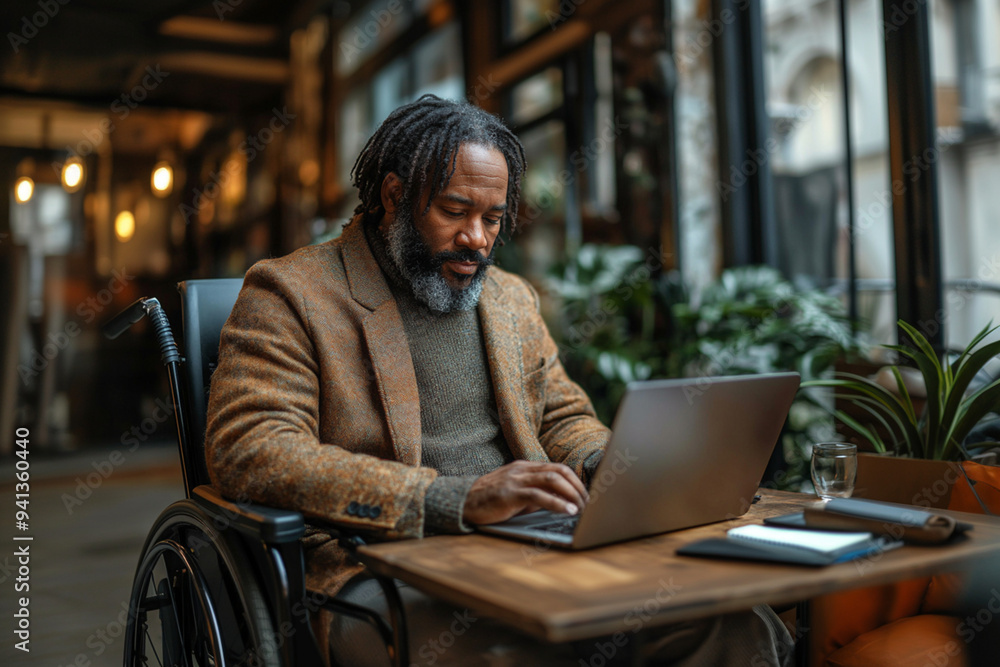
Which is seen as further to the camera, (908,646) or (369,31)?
(369,31)

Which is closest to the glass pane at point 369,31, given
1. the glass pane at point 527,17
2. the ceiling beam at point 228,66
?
the ceiling beam at point 228,66

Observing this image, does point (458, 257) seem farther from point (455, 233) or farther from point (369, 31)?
point (369, 31)

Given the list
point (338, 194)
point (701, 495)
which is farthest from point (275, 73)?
point (701, 495)

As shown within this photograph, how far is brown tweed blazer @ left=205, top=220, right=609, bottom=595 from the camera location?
51.3 inches

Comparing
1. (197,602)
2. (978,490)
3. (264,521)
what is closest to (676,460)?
(264,521)

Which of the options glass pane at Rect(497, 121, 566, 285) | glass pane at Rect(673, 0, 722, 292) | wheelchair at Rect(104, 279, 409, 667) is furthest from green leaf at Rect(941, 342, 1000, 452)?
glass pane at Rect(497, 121, 566, 285)

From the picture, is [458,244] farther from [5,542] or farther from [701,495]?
[5,542]

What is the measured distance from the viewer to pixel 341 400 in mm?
1517

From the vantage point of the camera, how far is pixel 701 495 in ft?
4.08

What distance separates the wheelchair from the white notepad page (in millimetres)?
496

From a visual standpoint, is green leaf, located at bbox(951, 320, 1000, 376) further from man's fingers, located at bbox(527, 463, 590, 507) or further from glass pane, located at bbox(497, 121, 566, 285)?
glass pane, located at bbox(497, 121, 566, 285)

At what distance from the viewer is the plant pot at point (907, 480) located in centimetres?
162

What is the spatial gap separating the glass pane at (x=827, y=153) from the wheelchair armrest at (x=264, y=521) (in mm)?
2366

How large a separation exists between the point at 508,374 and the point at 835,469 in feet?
2.08
